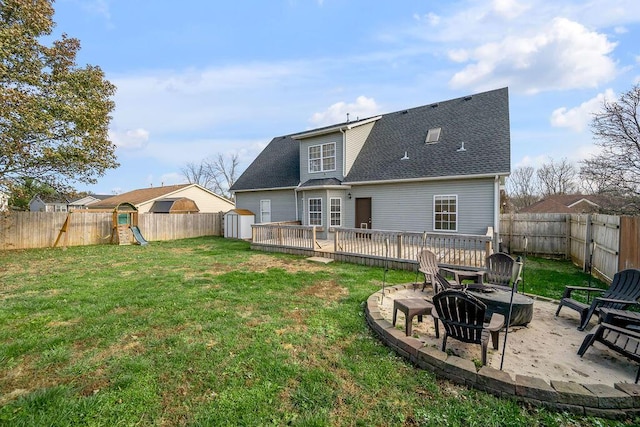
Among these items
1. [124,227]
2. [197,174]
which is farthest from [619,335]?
[197,174]

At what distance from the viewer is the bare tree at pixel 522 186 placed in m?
38.2

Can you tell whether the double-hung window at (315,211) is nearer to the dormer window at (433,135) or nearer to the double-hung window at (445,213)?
the double-hung window at (445,213)

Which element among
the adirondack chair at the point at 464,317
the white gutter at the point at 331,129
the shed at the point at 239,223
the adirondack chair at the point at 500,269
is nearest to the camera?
the adirondack chair at the point at 464,317

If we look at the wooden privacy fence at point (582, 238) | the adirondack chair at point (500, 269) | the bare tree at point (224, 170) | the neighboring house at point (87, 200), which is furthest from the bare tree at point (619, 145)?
the neighboring house at point (87, 200)

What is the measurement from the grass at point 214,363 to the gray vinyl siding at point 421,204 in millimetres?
4267

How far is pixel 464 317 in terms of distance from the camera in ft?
10.9

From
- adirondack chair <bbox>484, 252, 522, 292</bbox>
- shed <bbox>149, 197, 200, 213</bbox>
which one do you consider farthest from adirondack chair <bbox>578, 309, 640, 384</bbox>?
shed <bbox>149, 197, 200, 213</bbox>

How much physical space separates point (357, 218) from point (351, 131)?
433 centimetres

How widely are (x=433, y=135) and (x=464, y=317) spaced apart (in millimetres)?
11153

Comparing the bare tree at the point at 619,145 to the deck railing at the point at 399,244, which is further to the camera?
the bare tree at the point at 619,145

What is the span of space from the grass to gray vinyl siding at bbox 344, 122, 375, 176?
822 centimetres

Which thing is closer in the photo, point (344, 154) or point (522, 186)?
point (344, 154)

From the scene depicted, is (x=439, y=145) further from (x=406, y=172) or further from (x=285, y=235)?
(x=285, y=235)

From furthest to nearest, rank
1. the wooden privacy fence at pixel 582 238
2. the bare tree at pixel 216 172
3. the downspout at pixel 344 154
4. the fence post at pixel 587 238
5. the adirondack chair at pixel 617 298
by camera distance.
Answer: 1. the bare tree at pixel 216 172
2. the downspout at pixel 344 154
3. the fence post at pixel 587 238
4. the wooden privacy fence at pixel 582 238
5. the adirondack chair at pixel 617 298
